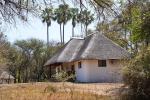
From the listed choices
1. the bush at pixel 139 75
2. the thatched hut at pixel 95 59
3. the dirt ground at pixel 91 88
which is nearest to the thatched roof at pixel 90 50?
the thatched hut at pixel 95 59

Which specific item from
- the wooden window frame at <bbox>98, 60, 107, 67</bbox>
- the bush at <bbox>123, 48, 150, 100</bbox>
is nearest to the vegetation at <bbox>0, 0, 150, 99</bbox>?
the bush at <bbox>123, 48, 150, 100</bbox>

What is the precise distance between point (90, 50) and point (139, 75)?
2519 cm

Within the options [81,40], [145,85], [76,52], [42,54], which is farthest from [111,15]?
[42,54]

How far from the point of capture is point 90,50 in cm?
4400

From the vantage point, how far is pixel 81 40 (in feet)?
164

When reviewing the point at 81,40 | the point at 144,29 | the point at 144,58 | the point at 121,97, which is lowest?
the point at 121,97

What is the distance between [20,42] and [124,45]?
2857cm

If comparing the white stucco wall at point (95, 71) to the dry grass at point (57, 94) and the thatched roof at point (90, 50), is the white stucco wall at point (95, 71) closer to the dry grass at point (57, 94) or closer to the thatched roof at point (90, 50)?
the thatched roof at point (90, 50)

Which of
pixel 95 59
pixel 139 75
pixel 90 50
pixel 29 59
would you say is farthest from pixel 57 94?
pixel 29 59

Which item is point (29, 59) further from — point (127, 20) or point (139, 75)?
point (127, 20)

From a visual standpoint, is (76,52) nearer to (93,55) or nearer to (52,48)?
(93,55)

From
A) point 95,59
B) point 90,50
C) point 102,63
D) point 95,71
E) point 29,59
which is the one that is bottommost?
point 95,71

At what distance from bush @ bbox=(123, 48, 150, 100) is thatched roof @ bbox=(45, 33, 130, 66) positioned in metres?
21.4

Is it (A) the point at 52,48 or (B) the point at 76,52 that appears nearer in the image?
(B) the point at 76,52
